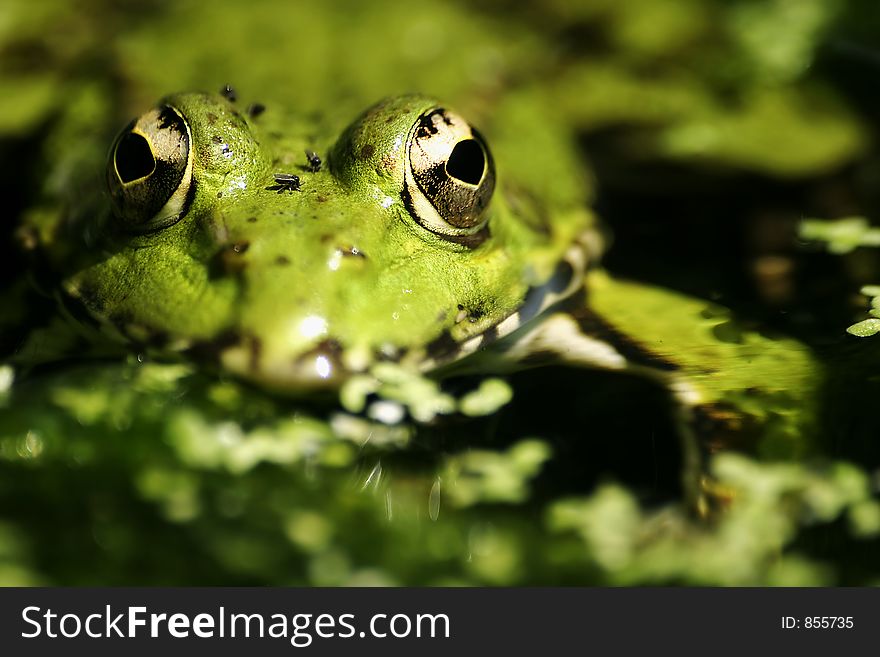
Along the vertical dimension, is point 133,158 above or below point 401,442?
above

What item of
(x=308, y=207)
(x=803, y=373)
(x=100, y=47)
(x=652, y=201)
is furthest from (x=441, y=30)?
(x=803, y=373)

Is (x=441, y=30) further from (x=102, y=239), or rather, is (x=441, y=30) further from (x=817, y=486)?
(x=817, y=486)

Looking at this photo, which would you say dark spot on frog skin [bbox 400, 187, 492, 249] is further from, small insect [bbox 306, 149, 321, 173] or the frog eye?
small insect [bbox 306, 149, 321, 173]

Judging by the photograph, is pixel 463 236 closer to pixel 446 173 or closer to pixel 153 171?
pixel 446 173

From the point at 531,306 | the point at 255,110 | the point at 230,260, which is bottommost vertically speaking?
the point at 230,260

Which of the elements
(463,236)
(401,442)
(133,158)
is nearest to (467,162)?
(463,236)

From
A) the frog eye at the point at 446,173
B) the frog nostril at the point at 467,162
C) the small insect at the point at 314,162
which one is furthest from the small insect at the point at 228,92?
the frog nostril at the point at 467,162

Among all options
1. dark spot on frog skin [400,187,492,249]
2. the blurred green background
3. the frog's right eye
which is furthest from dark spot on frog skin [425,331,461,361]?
the frog's right eye
